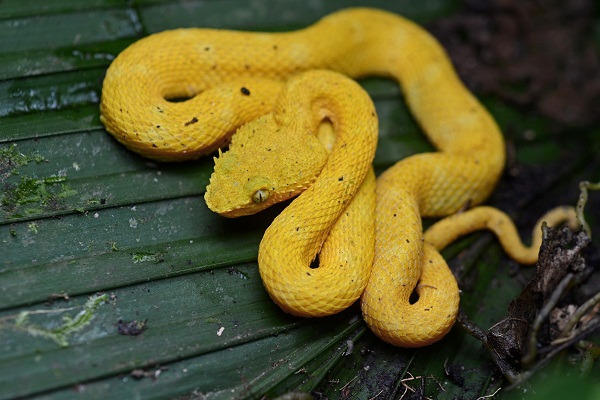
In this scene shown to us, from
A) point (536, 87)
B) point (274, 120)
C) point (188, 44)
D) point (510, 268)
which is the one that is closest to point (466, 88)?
point (536, 87)

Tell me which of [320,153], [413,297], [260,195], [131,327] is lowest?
[413,297]

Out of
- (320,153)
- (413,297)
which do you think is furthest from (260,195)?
(413,297)

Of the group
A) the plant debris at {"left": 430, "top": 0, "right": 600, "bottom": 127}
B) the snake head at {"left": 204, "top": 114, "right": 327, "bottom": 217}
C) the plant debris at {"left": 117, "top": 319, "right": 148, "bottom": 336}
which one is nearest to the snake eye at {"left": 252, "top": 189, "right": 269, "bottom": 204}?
the snake head at {"left": 204, "top": 114, "right": 327, "bottom": 217}

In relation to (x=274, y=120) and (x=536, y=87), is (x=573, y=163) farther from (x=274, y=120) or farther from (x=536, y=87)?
(x=274, y=120)

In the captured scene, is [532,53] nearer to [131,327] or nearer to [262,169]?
[262,169]

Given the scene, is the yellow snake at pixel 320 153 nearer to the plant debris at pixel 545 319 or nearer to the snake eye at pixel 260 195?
the snake eye at pixel 260 195

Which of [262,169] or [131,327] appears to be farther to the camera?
[262,169]

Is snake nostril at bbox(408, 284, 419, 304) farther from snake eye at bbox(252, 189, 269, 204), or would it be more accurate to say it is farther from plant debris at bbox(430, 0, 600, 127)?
plant debris at bbox(430, 0, 600, 127)

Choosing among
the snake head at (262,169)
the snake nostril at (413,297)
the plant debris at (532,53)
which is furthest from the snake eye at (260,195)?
the plant debris at (532,53)
